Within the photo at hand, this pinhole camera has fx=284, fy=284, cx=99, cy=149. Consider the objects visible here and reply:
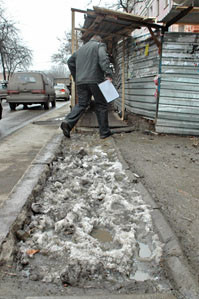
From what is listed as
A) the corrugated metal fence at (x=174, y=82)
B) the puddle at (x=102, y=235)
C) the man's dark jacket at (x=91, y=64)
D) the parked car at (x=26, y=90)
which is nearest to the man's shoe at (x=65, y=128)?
the man's dark jacket at (x=91, y=64)

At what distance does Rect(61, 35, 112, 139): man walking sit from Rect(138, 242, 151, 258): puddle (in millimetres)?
4101

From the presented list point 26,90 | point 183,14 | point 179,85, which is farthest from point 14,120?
point 183,14

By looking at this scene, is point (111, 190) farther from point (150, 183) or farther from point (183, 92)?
point (183, 92)

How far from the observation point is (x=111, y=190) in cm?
321

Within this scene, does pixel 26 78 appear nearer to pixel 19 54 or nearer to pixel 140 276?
pixel 140 276

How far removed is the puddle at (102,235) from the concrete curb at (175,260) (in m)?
0.41

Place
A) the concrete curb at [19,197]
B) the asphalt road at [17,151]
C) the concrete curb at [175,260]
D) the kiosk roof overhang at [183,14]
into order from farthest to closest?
the kiosk roof overhang at [183,14] → the asphalt road at [17,151] → the concrete curb at [19,197] → the concrete curb at [175,260]

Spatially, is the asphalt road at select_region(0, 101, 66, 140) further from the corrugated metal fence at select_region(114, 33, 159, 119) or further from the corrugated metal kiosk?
the corrugated metal kiosk

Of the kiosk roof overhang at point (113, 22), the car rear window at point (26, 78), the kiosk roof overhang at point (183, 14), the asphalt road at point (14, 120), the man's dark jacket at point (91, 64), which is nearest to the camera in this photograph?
the kiosk roof overhang at point (183, 14)

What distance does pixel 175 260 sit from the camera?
1906 millimetres

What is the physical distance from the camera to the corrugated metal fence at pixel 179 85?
6.25 metres

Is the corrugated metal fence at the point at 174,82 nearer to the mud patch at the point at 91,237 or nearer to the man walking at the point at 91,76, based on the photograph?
the man walking at the point at 91,76

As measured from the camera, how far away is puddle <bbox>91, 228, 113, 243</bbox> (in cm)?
232

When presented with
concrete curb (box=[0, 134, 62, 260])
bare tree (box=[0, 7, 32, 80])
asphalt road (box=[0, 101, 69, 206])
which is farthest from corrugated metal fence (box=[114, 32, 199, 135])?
bare tree (box=[0, 7, 32, 80])
